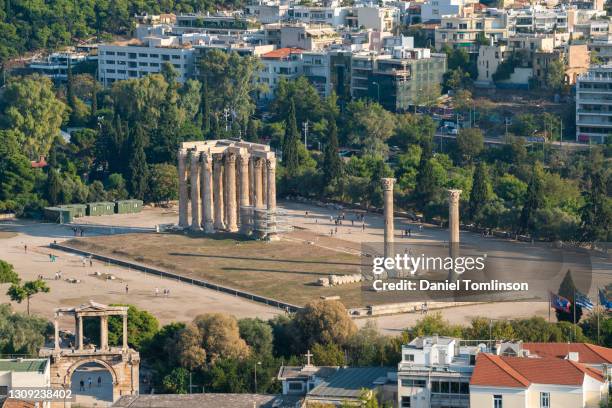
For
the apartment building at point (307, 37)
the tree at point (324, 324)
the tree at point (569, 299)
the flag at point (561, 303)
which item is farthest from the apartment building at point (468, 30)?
the tree at point (324, 324)

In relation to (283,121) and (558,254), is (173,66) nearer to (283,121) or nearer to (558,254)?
(283,121)

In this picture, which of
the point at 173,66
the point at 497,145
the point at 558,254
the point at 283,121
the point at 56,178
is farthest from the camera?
the point at 173,66

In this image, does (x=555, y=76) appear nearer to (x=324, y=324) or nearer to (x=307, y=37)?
(x=307, y=37)

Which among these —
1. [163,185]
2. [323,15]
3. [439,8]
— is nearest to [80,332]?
[163,185]

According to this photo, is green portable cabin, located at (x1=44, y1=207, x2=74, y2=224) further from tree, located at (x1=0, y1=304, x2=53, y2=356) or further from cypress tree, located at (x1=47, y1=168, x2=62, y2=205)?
tree, located at (x1=0, y1=304, x2=53, y2=356)

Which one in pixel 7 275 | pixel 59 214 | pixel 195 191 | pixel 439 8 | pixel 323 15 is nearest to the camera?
pixel 7 275

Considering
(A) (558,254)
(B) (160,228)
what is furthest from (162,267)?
(A) (558,254)

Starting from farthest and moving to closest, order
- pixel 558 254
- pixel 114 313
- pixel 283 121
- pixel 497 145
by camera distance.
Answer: pixel 283 121 < pixel 497 145 < pixel 558 254 < pixel 114 313

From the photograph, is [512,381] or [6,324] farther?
[6,324]
